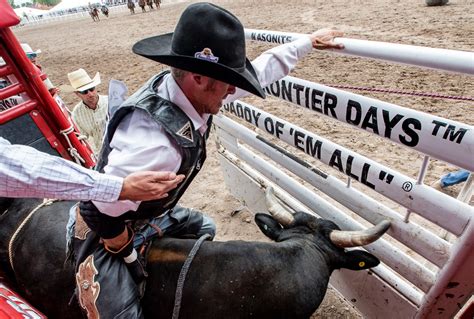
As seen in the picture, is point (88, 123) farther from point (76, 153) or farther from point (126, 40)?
point (126, 40)

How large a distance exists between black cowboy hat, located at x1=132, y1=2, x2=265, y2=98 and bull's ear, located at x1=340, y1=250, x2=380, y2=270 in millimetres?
1011

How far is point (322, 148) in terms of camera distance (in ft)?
6.73

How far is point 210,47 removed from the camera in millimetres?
1314

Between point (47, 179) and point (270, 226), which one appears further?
point (270, 226)

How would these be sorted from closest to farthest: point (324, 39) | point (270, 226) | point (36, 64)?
point (324, 39)
point (270, 226)
point (36, 64)

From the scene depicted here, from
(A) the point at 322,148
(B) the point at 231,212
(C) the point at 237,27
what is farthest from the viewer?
(B) the point at 231,212

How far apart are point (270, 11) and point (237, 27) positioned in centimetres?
1429

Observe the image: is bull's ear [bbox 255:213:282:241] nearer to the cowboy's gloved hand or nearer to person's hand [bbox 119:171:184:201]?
the cowboy's gloved hand

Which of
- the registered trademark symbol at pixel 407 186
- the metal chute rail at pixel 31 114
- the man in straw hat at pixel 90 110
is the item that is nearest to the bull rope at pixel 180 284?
the registered trademark symbol at pixel 407 186

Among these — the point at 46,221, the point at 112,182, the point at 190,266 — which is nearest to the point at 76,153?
the point at 46,221

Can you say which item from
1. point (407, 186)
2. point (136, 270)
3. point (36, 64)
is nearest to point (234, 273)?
point (136, 270)

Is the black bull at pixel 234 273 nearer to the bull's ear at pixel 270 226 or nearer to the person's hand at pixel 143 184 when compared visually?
the bull's ear at pixel 270 226

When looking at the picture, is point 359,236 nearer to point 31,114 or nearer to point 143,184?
point 143,184

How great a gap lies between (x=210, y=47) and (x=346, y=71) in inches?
212
